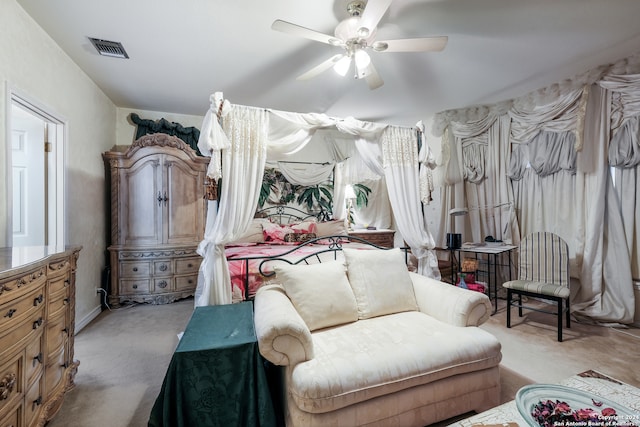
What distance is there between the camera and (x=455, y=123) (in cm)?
432

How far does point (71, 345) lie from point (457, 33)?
383 centimetres

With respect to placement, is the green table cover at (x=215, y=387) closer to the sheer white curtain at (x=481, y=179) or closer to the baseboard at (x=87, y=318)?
the baseboard at (x=87, y=318)

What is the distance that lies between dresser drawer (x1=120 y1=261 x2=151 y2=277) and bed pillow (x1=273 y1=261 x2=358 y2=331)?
2.64 metres

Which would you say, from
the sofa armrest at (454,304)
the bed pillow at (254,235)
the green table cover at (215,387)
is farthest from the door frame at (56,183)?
the sofa armrest at (454,304)

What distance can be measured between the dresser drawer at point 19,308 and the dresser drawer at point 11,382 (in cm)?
16

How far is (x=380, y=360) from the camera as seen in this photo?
1.47 meters

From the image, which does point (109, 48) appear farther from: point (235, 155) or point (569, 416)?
point (569, 416)

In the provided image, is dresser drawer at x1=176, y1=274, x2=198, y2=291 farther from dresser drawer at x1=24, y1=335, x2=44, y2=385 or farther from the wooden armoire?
dresser drawer at x1=24, y1=335, x2=44, y2=385

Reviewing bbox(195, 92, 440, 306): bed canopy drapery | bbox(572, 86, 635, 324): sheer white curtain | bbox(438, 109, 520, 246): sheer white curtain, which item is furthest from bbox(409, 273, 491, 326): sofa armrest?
bbox(438, 109, 520, 246): sheer white curtain

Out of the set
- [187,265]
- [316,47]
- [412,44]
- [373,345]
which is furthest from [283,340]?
[187,265]

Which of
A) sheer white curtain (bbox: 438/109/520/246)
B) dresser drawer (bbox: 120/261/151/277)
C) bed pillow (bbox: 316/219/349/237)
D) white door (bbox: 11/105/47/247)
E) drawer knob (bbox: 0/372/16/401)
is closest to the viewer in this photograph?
drawer knob (bbox: 0/372/16/401)

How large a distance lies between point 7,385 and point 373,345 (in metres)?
1.68

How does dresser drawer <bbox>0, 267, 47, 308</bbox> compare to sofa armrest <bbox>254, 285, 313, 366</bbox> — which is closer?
dresser drawer <bbox>0, 267, 47, 308</bbox>

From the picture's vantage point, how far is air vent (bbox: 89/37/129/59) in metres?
2.51
